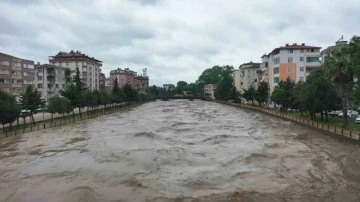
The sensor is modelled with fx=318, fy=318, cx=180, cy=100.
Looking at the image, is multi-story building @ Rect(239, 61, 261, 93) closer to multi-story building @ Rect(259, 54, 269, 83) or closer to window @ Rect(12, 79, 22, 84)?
multi-story building @ Rect(259, 54, 269, 83)

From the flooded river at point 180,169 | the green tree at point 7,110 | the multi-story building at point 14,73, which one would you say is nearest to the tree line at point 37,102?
the green tree at point 7,110

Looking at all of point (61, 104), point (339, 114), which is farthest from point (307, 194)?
point (61, 104)

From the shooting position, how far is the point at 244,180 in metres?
19.2

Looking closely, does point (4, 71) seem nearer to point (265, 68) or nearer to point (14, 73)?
point (14, 73)

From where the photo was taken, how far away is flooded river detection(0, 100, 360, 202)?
17.0m

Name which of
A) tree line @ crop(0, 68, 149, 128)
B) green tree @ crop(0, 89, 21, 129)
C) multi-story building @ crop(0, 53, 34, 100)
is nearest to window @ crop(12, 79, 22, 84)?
multi-story building @ crop(0, 53, 34, 100)

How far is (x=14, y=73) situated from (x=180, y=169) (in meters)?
73.1

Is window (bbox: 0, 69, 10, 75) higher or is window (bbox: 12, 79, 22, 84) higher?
window (bbox: 0, 69, 10, 75)

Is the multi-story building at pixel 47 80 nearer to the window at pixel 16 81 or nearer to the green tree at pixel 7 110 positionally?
the window at pixel 16 81

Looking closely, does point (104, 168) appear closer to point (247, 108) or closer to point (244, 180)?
point (244, 180)

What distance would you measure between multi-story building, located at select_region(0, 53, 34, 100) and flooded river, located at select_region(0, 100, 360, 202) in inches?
1830

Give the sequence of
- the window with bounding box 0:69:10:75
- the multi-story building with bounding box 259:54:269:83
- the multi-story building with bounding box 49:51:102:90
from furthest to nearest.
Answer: the multi-story building with bounding box 49:51:102:90
the multi-story building with bounding box 259:54:269:83
the window with bounding box 0:69:10:75

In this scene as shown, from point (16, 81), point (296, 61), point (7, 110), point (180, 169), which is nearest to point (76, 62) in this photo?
point (16, 81)

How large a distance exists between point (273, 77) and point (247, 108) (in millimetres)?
11686
